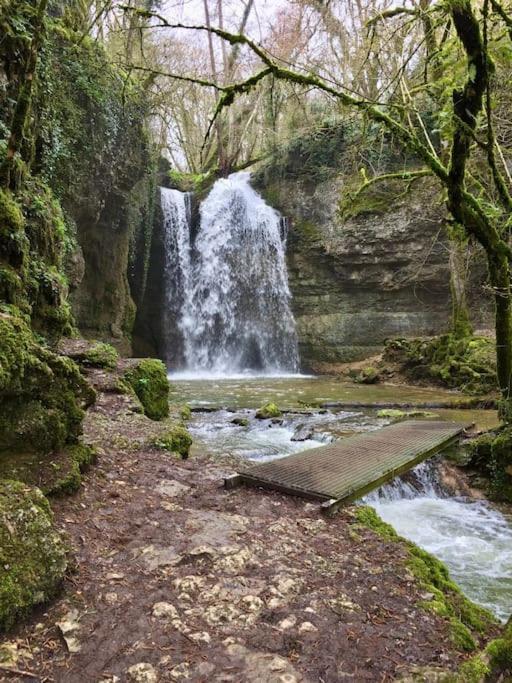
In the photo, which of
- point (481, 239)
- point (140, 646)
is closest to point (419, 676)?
point (140, 646)

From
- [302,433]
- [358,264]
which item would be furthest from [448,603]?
[358,264]

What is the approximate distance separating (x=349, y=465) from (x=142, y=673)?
3252 millimetres

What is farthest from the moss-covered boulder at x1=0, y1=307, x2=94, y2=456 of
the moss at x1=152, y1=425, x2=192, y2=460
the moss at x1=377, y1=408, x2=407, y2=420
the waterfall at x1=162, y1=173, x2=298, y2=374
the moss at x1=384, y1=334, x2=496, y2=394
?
the waterfall at x1=162, y1=173, x2=298, y2=374

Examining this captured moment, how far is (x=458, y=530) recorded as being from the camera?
4191 mm

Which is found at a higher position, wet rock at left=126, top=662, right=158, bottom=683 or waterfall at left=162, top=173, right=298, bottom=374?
waterfall at left=162, top=173, right=298, bottom=374

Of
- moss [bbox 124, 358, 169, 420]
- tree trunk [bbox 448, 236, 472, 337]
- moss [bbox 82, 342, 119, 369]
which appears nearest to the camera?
moss [bbox 124, 358, 169, 420]

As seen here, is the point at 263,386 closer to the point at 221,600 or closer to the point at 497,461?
the point at 497,461

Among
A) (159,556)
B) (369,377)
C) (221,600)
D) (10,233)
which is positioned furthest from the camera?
(369,377)

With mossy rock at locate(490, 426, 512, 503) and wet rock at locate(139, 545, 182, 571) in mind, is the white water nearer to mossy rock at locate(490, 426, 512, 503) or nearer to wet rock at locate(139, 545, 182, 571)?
mossy rock at locate(490, 426, 512, 503)

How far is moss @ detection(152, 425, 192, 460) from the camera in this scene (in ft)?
14.7

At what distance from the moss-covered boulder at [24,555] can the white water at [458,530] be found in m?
2.76

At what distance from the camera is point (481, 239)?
15.1 ft

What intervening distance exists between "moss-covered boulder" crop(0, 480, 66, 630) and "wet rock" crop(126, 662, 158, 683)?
55 centimetres

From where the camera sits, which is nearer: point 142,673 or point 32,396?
point 142,673
